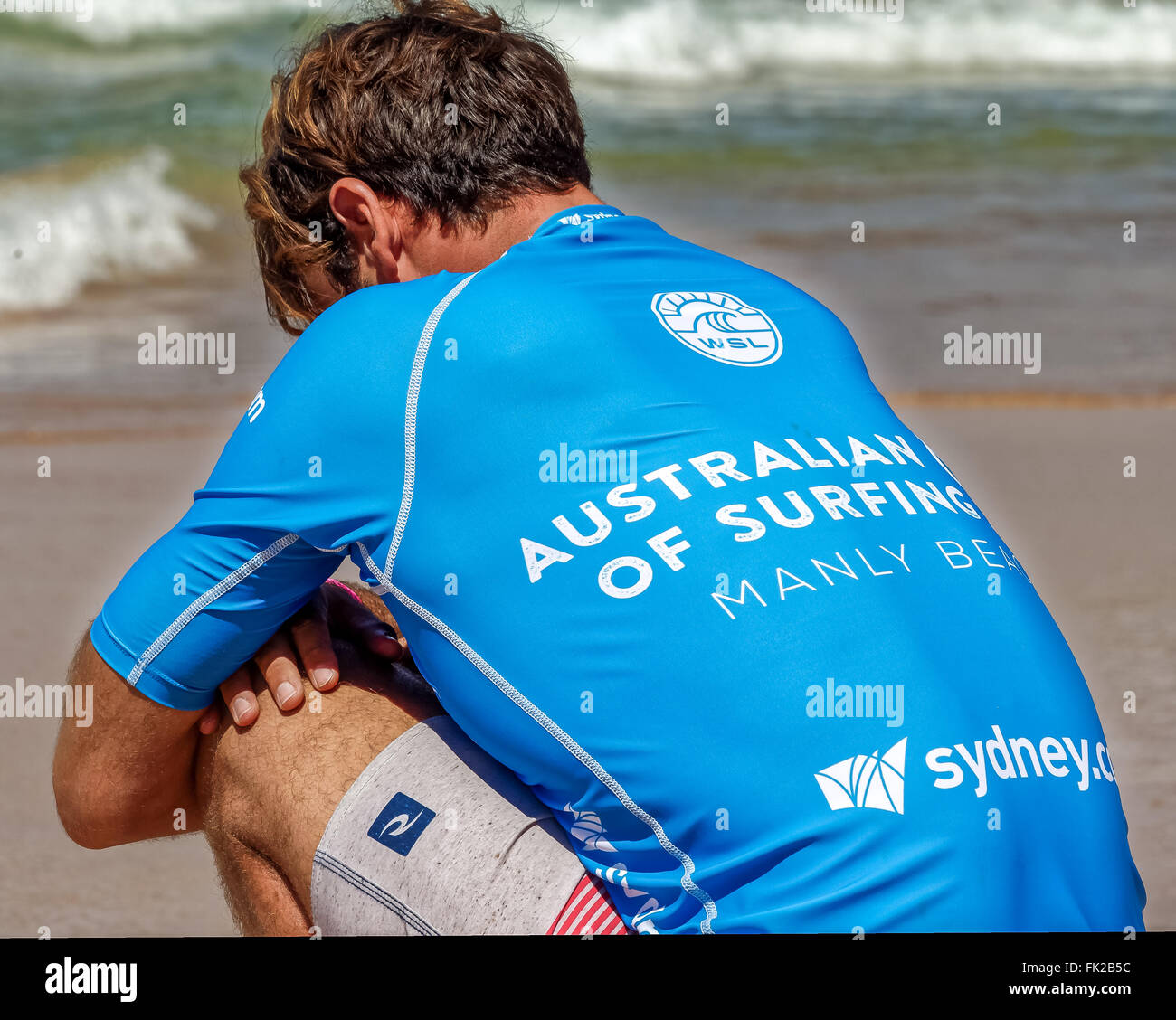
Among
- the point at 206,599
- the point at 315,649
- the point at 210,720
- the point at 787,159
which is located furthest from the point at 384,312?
the point at 787,159

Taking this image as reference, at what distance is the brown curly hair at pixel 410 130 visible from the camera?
5.40 ft

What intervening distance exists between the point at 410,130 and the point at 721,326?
54 centimetres

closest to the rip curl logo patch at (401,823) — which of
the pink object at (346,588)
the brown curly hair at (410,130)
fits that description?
the pink object at (346,588)

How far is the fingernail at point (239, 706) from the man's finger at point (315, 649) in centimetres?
8

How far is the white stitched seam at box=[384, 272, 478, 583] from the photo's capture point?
1290 millimetres

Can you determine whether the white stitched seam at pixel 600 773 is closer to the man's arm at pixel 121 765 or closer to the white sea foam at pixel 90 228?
the man's arm at pixel 121 765

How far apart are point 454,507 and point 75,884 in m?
1.71

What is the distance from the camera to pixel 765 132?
1034 centimetres

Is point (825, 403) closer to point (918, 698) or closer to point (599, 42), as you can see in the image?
point (918, 698)

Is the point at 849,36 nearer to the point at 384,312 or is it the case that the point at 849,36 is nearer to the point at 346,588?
the point at 346,588

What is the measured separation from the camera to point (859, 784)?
116 centimetres

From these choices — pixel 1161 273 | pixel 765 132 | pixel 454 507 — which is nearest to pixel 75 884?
pixel 454 507

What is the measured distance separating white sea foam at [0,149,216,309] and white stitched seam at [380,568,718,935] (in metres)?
6.90

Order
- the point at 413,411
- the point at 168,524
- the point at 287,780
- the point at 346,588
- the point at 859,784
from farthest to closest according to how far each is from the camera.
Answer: the point at 168,524 → the point at 346,588 → the point at 287,780 → the point at 413,411 → the point at 859,784
